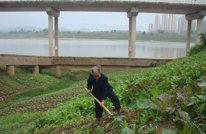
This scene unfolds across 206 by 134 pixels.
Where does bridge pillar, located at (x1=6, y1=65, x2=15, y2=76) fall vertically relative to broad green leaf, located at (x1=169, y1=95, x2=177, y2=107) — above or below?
below

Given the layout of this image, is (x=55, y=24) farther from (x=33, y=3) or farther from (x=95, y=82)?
(x=95, y=82)

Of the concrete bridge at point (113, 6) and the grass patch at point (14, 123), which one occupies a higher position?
the concrete bridge at point (113, 6)

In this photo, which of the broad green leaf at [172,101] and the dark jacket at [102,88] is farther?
the dark jacket at [102,88]

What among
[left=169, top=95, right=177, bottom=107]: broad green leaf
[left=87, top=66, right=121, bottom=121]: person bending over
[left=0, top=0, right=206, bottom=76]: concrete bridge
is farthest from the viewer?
[left=0, top=0, right=206, bottom=76]: concrete bridge

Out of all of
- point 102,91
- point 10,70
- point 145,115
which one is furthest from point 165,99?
point 10,70

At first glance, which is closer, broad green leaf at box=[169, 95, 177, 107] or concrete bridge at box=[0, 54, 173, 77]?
broad green leaf at box=[169, 95, 177, 107]

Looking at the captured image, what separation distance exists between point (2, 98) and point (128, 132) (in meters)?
10.3

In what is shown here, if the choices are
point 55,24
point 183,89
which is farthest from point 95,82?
point 55,24

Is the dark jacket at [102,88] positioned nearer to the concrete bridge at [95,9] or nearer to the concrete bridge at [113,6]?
the concrete bridge at [95,9]

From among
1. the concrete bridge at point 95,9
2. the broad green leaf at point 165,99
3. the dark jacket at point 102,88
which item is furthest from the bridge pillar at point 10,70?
the broad green leaf at point 165,99

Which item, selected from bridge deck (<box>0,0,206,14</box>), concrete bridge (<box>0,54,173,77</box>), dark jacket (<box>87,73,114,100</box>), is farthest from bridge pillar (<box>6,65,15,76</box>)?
dark jacket (<box>87,73,114,100</box>)

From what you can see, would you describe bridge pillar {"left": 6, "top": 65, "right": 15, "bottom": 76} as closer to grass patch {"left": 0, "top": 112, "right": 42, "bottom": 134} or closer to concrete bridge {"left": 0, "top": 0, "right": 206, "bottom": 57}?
concrete bridge {"left": 0, "top": 0, "right": 206, "bottom": 57}

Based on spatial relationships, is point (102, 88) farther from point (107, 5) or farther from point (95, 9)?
point (95, 9)

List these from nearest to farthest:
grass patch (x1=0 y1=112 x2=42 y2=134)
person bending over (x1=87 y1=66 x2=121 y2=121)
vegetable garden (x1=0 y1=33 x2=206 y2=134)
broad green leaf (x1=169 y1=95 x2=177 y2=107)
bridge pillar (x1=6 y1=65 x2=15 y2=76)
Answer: vegetable garden (x1=0 y1=33 x2=206 y2=134), broad green leaf (x1=169 y1=95 x2=177 y2=107), person bending over (x1=87 y1=66 x2=121 y2=121), grass patch (x1=0 y1=112 x2=42 y2=134), bridge pillar (x1=6 y1=65 x2=15 y2=76)
